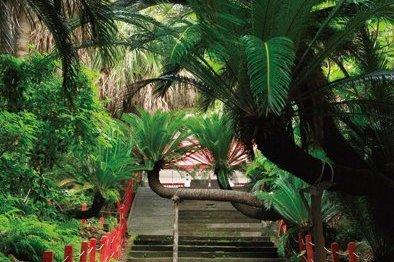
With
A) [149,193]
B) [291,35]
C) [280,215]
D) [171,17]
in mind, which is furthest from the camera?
[149,193]

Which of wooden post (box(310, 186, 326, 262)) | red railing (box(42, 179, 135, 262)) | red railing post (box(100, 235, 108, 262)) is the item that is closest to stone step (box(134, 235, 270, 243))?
red railing (box(42, 179, 135, 262))

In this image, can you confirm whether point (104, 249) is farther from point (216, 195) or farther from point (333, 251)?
point (333, 251)

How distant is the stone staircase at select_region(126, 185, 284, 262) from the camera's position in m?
10.1

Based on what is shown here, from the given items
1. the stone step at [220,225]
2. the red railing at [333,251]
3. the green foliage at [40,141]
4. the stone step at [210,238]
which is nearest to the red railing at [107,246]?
the green foliage at [40,141]

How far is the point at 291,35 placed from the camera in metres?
4.69

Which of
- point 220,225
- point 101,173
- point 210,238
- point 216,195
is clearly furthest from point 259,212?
point 220,225

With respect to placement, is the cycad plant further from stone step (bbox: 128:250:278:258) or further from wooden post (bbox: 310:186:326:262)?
wooden post (bbox: 310:186:326:262)

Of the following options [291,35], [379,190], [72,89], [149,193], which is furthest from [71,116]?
[149,193]

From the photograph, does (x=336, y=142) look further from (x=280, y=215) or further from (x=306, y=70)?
(x=280, y=215)

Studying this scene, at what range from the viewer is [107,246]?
815 cm

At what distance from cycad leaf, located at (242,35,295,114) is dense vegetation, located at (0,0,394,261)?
0.04 ft

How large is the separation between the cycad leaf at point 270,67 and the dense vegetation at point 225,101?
0.01m

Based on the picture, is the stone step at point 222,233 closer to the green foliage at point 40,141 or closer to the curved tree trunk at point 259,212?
the curved tree trunk at point 259,212

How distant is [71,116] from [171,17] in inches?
60.7
